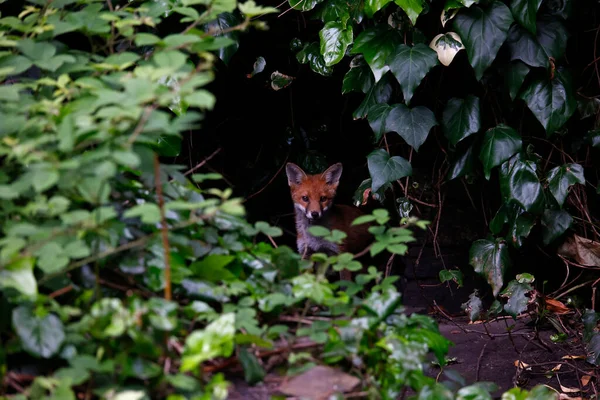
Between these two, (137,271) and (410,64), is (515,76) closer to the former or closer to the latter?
(410,64)

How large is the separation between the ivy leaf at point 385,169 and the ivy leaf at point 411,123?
18 cm

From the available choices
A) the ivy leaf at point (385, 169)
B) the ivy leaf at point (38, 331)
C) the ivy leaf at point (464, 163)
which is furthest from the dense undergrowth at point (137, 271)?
the ivy leaf at point (464, 163)

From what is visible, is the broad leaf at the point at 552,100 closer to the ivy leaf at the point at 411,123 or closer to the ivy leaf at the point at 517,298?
the ivy leaf at the point at 411,123

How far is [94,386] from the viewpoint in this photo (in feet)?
5.05

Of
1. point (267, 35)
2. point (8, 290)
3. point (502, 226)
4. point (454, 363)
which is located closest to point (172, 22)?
point (267, 35)

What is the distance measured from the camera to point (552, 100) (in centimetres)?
392

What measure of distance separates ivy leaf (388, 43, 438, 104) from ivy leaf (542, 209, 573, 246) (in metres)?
1.28

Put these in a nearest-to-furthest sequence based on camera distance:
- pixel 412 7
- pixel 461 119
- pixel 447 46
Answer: pixel 412 7, pixel 447 46, pixel 461 119

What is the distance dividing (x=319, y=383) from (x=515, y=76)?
2.84m

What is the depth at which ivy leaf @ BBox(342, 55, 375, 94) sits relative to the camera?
4266mm

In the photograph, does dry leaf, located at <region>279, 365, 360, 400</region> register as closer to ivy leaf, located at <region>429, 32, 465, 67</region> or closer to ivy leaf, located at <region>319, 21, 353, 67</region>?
ivy leaf, located at <region>429, 32, 465, 67</region>

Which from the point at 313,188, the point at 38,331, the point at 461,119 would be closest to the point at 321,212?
the point at 313,188

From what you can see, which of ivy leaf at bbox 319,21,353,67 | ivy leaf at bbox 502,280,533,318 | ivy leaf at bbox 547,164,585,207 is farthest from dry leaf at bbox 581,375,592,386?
ivy leaf at bbox 319,21,353,67

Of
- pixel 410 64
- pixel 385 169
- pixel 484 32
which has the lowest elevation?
pixel 385 169
